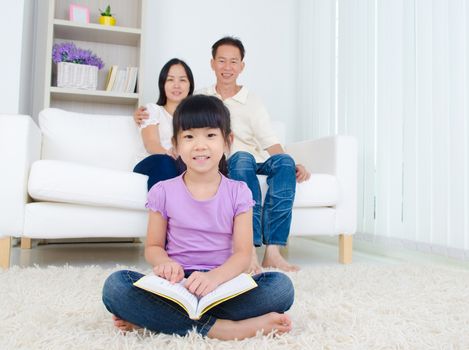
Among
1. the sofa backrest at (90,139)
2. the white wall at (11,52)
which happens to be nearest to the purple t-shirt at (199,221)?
the sofa backrest at (90,139)

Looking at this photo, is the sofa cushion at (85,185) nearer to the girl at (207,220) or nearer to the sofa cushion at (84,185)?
the sofa cushion at (84,185)

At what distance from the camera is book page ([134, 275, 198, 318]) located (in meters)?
Result: 0.84

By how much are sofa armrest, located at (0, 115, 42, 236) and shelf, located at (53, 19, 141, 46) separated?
1.33 metres

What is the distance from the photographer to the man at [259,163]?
5.88ft

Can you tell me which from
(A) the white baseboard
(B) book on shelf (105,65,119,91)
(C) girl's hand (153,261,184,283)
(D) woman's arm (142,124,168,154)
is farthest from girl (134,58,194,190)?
(A) the white baseboard

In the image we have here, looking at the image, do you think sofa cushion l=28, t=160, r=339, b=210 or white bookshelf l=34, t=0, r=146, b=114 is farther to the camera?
white bookshelf l=34, t=0, r=146, b=114

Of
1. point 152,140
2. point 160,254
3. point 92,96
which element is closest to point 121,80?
point 92,96

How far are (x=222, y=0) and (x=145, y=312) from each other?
3006mm

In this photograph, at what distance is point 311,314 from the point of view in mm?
1104

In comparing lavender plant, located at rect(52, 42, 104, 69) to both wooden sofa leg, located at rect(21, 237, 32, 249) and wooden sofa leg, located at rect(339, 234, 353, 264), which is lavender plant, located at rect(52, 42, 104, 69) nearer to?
wooden sofa leg, located at rect(21, 237, 32, 249)

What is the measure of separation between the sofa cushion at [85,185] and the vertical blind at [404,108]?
134 centimetres

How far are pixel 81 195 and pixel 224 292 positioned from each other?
1.01 metres

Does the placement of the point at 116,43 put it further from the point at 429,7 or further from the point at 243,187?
the point at 243,187

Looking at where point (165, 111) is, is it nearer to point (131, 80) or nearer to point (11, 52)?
point (131, 80)
